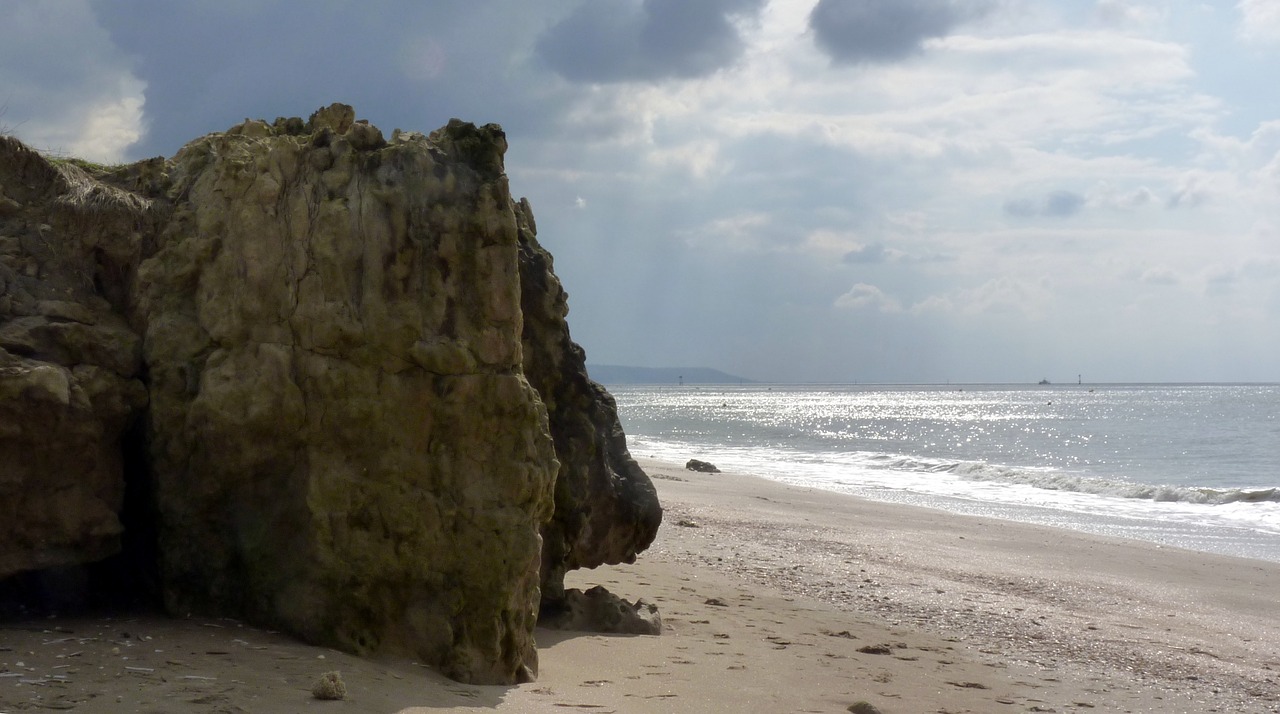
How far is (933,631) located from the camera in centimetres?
934

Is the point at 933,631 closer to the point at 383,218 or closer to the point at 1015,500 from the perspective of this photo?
the point at 383,218

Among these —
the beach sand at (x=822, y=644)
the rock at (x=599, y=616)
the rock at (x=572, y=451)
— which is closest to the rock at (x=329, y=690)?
the beach sand at (x=822, y=644)

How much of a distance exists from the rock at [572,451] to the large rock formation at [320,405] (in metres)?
1.63

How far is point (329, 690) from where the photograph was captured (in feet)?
16.0

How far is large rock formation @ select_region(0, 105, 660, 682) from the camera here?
19.5ft

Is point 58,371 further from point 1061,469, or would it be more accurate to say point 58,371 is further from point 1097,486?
point 1061,469

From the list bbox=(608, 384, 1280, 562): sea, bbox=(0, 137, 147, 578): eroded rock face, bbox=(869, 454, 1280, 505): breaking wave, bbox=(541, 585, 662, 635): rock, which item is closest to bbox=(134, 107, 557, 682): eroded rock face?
bbox=(0, 137, 147, 578): eroded rock face

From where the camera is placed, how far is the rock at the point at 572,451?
26.3 feet

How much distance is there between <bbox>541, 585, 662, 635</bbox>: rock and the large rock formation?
5.81 feet

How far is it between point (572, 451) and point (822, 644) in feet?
8.63

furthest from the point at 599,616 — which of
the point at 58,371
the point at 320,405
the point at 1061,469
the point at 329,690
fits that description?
the point at 1061,469

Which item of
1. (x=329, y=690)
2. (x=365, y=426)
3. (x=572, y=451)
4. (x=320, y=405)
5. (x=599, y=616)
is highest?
(x=320, y=405)

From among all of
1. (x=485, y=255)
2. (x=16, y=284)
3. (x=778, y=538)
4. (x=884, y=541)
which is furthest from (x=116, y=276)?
(x=884, y=541)

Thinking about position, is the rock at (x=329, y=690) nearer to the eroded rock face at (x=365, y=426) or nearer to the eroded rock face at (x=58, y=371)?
the eroded rock face at (x=365, y=426)
